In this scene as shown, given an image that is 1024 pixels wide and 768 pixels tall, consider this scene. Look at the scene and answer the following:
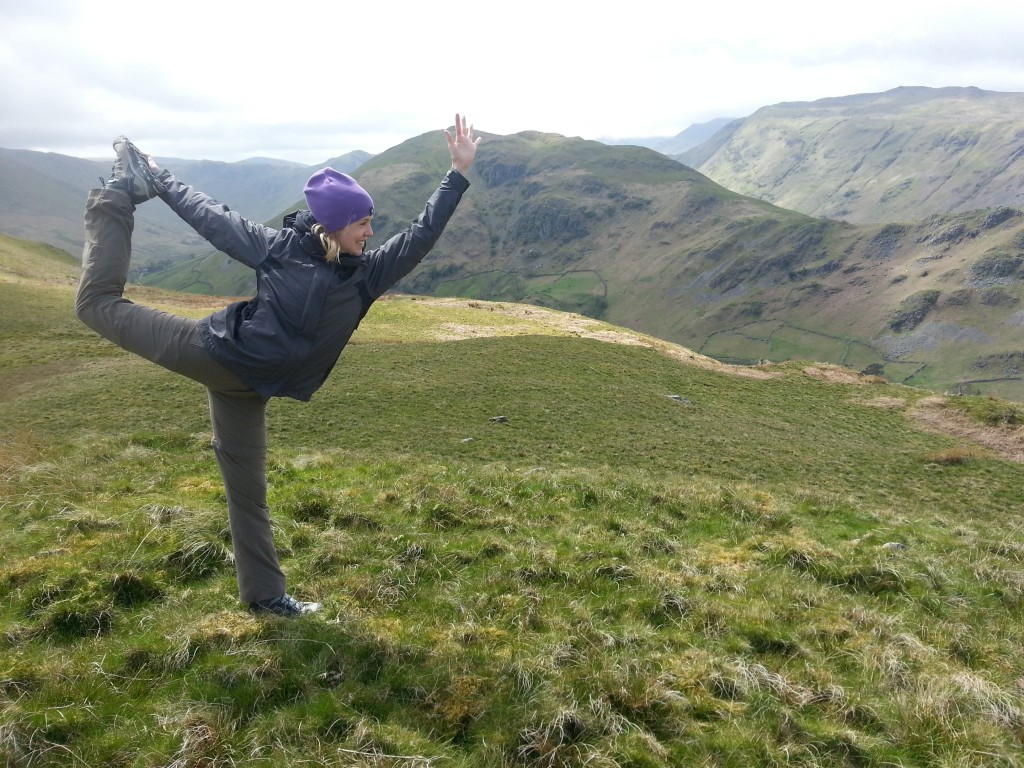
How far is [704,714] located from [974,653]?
3.84 meters

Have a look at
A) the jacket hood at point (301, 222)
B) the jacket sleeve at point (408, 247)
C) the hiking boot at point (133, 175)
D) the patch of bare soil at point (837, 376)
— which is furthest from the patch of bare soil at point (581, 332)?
the hiking boot at point (133, 175)

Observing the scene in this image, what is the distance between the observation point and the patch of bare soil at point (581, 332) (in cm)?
4912

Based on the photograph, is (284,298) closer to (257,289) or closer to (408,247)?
(257,289)

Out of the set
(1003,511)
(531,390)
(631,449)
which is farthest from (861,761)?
(531,390)

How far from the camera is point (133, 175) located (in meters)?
5.68

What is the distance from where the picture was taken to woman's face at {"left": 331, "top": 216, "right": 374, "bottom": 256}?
580 centimetres

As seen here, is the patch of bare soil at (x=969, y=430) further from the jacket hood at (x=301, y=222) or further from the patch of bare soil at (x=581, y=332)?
the jacket hood at (x=301, y=222)

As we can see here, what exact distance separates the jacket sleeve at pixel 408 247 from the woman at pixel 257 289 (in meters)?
0.01

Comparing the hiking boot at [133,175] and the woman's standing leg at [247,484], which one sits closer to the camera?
the hiking boot at [133,175]

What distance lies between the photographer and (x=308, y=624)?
6406mm

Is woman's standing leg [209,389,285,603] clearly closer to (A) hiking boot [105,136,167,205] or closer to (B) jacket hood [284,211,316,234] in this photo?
(B) jacket hood [284,211,316,234]

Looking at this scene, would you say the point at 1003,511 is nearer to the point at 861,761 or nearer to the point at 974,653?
the point at 974,653

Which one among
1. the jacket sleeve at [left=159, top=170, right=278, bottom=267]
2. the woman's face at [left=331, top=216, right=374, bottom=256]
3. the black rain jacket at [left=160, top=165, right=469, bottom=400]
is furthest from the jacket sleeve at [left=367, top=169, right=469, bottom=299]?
the jacket sleeve at [left=159, top=170, right=278, bottom=267]

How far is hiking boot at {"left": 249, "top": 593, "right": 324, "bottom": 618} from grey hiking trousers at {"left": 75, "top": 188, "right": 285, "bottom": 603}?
3.59ft
